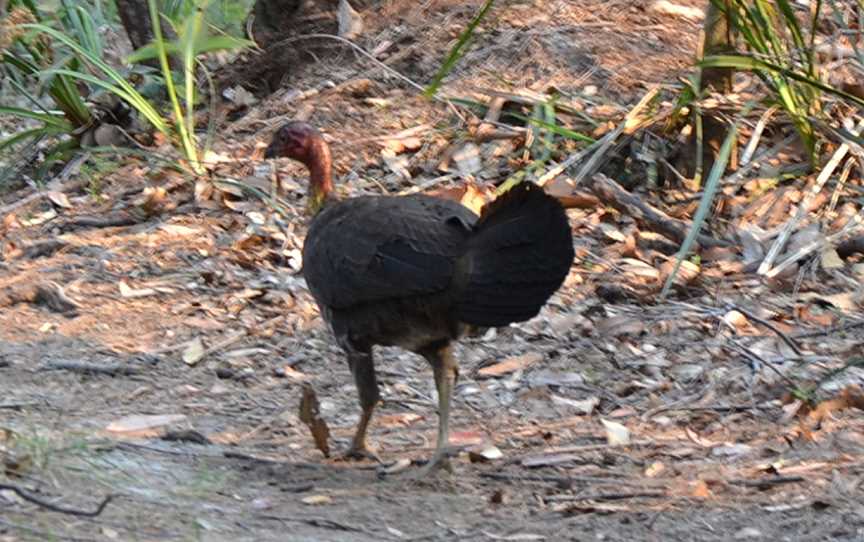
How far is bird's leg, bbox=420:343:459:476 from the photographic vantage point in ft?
16.9

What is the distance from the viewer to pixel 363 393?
17.7 ft

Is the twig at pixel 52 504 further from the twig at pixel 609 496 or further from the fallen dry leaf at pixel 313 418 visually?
the twig at pixel 609 496

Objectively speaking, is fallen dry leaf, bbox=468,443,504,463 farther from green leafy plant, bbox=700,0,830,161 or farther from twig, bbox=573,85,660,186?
twig, bbox=573,85,660,186

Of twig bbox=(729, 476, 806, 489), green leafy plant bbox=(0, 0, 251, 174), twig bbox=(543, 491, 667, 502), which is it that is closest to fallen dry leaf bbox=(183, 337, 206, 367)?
green leafy plant bbox=(0, 0, 251, 174)

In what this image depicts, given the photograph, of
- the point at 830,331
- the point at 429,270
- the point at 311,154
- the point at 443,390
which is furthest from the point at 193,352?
the point at 830,331

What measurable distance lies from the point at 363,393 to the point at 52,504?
156 cm

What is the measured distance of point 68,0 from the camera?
9.79m

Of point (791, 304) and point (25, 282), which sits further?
point (25, 282)

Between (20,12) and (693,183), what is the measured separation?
14.1ft

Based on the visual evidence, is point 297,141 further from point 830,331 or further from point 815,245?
point 815,245

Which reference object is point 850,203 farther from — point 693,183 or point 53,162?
point 53,162

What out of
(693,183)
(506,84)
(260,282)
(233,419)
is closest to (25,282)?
(260,282)

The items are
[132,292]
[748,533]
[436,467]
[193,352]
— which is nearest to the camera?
[748,533]

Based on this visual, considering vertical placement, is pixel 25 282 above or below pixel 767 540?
below
